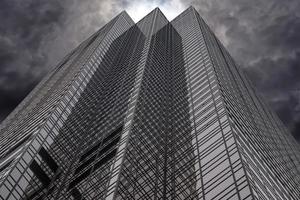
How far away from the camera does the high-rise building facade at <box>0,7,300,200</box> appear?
49.8 m

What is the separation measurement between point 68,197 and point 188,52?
5772 cm

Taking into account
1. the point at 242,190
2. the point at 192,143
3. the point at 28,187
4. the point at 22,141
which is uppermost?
the point at 22,141

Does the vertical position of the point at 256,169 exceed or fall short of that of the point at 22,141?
it falls short

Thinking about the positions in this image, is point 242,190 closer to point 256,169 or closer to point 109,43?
point 256,169

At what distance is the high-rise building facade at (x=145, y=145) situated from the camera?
1962 inches

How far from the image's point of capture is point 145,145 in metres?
59.4

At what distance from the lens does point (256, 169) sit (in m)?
51.3

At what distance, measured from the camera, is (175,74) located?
9625cm

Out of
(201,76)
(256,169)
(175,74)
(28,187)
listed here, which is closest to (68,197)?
(28,187)

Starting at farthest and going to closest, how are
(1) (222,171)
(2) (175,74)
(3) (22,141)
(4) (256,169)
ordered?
(2) (175,74)
(3) (22,141)
(4) (256,169)
(1) (222,171)

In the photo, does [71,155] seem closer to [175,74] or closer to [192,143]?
[192,143]

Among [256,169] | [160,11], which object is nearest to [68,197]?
[256,169]

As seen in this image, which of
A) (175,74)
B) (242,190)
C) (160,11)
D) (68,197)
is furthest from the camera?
(160,11)

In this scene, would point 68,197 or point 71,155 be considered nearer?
point 68,197
